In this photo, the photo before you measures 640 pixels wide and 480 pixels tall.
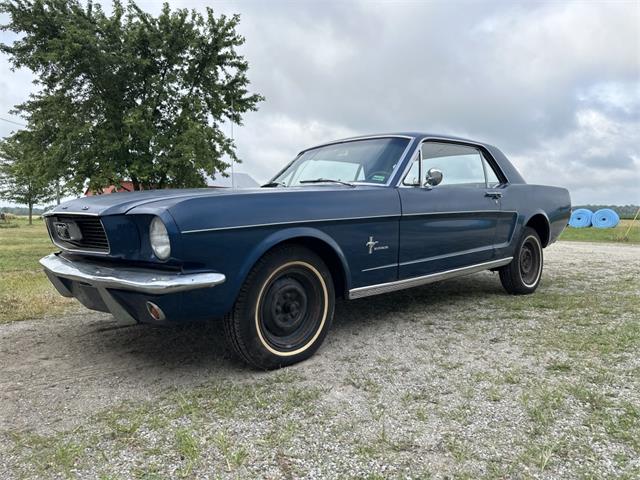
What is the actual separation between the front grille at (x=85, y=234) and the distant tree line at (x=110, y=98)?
11735mm

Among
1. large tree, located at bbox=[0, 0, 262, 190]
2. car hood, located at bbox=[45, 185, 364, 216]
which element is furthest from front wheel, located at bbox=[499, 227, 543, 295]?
large tree, located at bbox=[0, 0, 262, 190]

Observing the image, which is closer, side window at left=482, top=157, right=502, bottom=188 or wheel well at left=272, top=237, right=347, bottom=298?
wheel well at left=272, top=237, right=347, bottom=298

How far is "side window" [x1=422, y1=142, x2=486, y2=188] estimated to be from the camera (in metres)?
4.00

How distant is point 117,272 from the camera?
2553 mm

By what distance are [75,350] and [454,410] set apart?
2.51 meters

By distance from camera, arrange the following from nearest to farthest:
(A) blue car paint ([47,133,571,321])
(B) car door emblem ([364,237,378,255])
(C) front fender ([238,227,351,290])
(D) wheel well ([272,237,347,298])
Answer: (A) blue car paint ([47,133,571,321]), (C) front fender ([238,227,351,290]), (D) wheel well ([272,237,347,298]), (B) car door emblem ([364,237,378,255])

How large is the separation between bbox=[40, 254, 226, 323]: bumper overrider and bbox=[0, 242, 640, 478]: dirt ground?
42cm

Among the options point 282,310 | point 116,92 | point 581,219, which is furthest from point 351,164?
point 581,219

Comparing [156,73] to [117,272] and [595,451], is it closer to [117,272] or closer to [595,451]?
[117,272]

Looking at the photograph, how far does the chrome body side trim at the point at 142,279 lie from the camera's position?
233cm

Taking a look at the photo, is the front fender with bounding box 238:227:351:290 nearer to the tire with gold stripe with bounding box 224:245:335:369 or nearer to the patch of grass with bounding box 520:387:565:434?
the tire with gold stripe with bounding box 224:245:335:369

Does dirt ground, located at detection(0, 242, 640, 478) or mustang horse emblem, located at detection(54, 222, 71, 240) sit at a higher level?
mustang horse emblem, located at detection(54, 222, 71, 240)

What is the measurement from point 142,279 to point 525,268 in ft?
13.5

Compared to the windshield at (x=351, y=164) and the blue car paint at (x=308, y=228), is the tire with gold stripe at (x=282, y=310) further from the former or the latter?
the windshield at (x=351, y=164)
